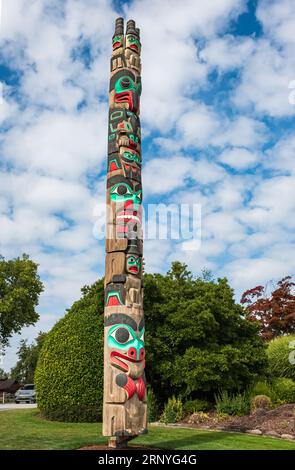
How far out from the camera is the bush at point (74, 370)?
1483 centimetres

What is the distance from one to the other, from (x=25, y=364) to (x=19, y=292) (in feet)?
73.0

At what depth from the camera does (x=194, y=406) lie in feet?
52.2

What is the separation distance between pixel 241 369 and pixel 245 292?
20.6 meters

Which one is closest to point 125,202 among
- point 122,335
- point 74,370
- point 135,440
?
point 122,335

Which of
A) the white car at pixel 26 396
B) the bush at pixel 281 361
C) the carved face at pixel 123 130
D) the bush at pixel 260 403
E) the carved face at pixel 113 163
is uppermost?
the carved face at pixel 123 130

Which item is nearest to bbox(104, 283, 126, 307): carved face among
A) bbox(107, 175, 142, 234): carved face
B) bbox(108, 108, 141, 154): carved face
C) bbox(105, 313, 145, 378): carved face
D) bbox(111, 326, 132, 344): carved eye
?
bbox(105, 313, 145, 378): carved face

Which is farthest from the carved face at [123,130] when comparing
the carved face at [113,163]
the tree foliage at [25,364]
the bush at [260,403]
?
the tree foliage at [25,364]

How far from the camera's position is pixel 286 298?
111 ft

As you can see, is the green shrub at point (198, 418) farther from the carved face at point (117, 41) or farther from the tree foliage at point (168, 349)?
the carved face at point (117, 41)

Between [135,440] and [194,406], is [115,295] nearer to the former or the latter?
[135,440]

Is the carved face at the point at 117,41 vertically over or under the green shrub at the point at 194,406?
over

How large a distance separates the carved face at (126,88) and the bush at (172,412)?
9.72 meters

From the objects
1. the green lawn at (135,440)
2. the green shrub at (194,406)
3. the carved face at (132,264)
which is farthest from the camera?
the green shrub at (194,406)

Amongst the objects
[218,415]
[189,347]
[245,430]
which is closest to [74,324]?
[189,347]
